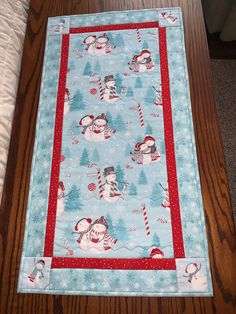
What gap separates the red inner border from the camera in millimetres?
758

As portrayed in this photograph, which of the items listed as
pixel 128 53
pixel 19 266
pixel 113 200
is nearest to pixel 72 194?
pixel 113 200

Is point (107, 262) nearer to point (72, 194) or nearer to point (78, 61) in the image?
point (72, 194)

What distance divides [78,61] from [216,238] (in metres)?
0.64

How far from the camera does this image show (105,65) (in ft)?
3.27

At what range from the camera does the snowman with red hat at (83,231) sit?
2.57 ft

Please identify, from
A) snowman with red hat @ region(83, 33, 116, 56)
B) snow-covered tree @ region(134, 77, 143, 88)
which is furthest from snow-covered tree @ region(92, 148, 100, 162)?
snowman with red hat @ region(83, 33, 116, 56)

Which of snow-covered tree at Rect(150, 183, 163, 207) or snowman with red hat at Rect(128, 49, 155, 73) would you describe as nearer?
snow-covered tree at Rect(150, 183, 163, 207)

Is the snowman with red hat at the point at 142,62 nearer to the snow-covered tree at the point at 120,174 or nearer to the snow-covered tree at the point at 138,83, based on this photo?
the snow-covered tree at the point at 138,83

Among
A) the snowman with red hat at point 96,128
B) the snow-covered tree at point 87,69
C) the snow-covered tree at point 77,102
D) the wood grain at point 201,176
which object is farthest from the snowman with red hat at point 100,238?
the snow-covered tree at point 87,69

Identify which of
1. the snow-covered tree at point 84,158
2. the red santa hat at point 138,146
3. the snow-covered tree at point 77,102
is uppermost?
the snow-covered tree at point 77,102

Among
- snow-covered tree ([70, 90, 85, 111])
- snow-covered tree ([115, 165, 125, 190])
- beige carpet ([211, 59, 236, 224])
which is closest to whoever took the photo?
snow-covered tree ([115, 165, 125, 190])

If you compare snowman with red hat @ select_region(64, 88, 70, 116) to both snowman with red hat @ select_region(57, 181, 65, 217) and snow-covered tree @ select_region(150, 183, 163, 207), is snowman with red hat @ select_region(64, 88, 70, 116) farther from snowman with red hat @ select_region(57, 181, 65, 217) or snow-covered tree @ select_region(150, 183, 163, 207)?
snow-covered tree @ select_region(150, 183, 163, 207)

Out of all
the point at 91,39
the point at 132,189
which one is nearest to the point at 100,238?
the point at 132,189

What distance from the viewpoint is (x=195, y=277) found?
74cm
